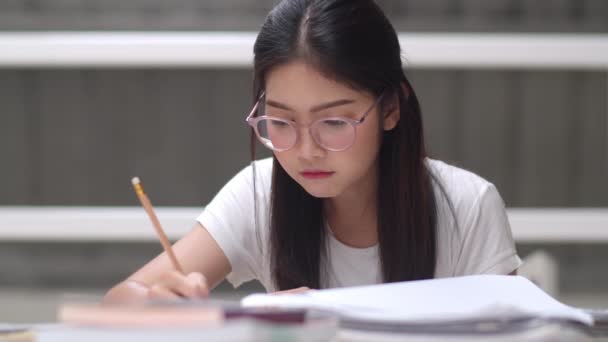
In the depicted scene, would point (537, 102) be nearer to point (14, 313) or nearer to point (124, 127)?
point (124, 127)

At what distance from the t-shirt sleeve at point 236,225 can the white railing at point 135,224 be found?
1118 millimetres

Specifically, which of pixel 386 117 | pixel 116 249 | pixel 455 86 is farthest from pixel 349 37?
pixel 116 249

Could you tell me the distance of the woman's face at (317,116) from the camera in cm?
111

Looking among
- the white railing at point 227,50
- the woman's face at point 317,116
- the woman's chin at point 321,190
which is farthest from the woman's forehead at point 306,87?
the white railing at point 227,50

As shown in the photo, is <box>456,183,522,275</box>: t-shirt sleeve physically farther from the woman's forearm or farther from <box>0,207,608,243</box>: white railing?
<box>0,207,608,243</box>: white railing

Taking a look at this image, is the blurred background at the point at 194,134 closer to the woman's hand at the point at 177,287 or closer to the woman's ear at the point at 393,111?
the woman's ear at the point at 393,111

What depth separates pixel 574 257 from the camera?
2.64 meters

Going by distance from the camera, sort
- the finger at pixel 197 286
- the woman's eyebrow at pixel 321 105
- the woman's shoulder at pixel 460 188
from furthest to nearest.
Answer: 1. the woman's shoulder at pixel 460 188
2. the woman's eyebrow at pixel 321 105
3. the finger at pixel 197 286

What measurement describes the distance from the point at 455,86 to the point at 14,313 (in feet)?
5.24

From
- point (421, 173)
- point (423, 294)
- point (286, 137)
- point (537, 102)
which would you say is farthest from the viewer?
point (537, 102)

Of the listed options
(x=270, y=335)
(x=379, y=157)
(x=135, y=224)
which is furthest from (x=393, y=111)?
(x=135, y=224)

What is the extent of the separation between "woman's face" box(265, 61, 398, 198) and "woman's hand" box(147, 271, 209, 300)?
28 centimetres

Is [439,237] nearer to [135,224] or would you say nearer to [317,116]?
[317,116]

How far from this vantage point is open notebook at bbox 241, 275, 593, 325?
2.52ft
